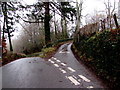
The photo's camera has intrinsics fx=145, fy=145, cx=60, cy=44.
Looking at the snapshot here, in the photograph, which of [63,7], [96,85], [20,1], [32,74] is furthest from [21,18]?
[96,85]

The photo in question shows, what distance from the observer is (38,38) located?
44656mm

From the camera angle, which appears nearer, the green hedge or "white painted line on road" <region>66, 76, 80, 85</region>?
the green hedge

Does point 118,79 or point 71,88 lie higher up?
point 118,79

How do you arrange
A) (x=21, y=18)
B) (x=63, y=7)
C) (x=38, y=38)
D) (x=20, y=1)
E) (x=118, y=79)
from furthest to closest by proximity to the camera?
(x=38, y=38)
(x=63, y=7)
(x=21, y=18)
(x=20, y=1)
(x=118, y=79)

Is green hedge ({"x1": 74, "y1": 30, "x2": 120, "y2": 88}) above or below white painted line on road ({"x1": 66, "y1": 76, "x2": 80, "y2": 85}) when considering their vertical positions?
above

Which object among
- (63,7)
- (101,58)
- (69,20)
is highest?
(63,7)

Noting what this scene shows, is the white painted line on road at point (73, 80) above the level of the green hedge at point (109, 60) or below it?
below

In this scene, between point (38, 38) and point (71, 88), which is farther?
point (38, 38)

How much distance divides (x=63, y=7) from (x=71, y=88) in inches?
672

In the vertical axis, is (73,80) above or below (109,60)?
below

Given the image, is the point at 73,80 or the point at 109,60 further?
the point at 73,80

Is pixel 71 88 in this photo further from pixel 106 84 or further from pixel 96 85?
pixel 106 84

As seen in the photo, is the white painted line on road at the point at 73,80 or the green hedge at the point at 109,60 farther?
the white painted line on road at the point at 73,80

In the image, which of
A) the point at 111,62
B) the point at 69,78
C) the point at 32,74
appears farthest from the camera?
the point at 32,74
